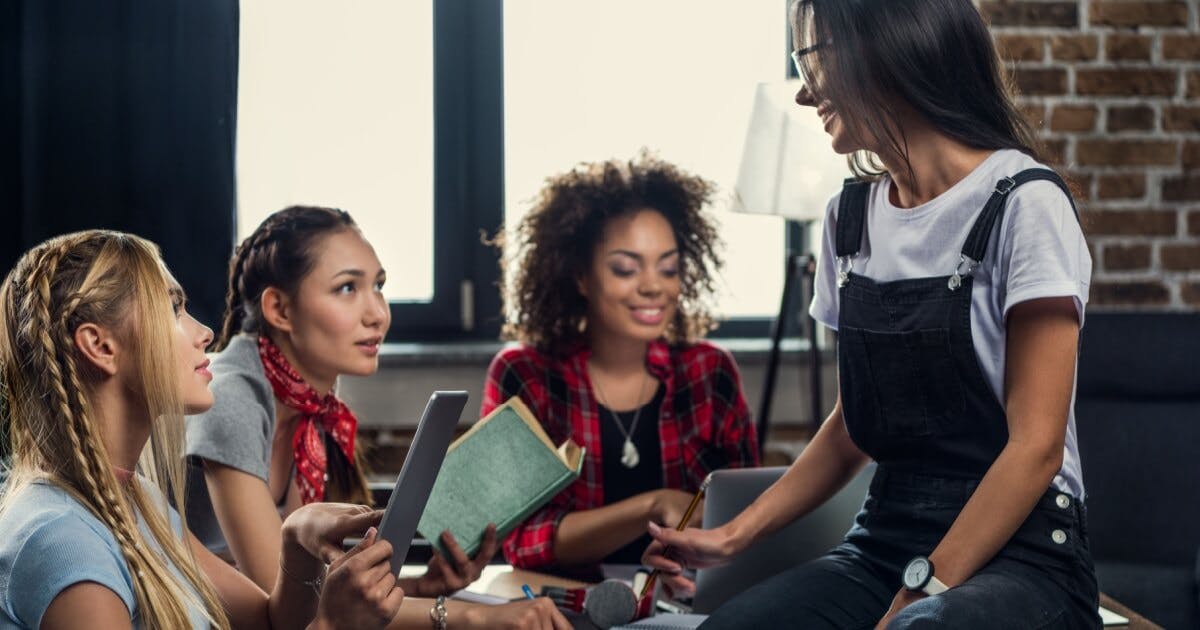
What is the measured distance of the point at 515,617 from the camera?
154 centimetres

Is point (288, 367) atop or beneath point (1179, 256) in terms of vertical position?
beneath

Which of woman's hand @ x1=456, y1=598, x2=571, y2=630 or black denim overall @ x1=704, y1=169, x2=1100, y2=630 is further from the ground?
black denim overall @ x1=704, y1=169, x2=1100, y2=630

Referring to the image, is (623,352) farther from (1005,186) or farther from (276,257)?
(1005,186)

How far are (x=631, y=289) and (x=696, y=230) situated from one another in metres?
0.26

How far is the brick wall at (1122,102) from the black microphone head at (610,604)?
2.05 metres

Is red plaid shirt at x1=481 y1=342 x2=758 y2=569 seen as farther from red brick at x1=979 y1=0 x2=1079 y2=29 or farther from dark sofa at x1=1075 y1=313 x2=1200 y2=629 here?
red brick at x1=979 y1=0 x2=1079 y2=29

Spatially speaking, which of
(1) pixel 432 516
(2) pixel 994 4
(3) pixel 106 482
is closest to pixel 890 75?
(1) pixel 432 516

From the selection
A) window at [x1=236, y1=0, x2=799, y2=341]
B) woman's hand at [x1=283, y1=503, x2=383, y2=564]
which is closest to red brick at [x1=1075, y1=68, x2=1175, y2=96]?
window at [x1=236, y1=0, x2=799, y2=341]

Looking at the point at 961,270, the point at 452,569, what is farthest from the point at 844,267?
the point at 452,569

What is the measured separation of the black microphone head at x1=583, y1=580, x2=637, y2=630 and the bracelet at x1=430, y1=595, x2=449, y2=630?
0.18 metres

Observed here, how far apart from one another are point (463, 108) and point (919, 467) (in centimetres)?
226

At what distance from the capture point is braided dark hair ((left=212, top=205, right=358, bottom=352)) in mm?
1963

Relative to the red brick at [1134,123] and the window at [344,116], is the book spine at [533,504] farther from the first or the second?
the red brick at [1134,123]

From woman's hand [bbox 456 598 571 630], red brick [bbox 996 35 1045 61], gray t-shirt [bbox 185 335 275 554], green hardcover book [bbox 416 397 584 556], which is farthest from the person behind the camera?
red brick [bbox 996 35 1045 61]
